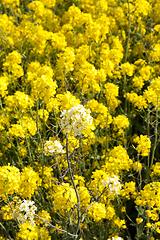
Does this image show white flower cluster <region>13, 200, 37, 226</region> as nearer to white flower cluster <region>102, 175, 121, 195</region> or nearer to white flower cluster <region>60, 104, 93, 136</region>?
white flower cluster <region>102, 175, 121, 195</region>

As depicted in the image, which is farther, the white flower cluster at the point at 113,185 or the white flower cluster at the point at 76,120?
the white flower cluster at the point at 113,185

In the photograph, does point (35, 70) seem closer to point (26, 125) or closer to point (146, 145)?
point (26, 125)

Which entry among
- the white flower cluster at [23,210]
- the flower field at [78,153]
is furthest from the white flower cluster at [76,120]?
the white flower cluster at [23,210]

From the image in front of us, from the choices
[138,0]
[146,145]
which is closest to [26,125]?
[146,145]

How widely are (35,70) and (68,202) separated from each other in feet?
6.87

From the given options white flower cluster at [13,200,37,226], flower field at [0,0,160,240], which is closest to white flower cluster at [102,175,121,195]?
flower field at [0,0,160,240]

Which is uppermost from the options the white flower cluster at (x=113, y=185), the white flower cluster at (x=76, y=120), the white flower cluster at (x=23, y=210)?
the white flower cluster at (x=76, y=120)

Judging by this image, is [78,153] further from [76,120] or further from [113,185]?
[76,120]

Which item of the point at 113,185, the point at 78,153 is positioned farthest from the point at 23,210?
the point at 78,153

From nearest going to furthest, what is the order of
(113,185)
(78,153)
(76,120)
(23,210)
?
(76,120) < (113,185) < (23,210) < (78,153)

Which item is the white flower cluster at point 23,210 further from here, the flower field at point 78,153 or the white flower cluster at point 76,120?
the white flower cluster at point 76,120

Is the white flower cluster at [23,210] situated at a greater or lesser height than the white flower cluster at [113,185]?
lesser

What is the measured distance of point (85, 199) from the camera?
2.51m

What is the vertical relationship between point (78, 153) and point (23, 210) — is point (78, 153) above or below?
above
